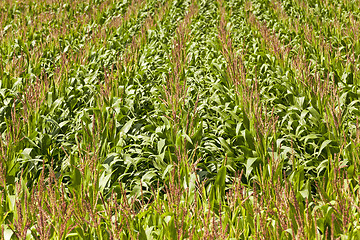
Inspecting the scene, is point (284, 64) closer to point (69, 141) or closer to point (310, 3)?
point (69, 141)

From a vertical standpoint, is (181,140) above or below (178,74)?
below

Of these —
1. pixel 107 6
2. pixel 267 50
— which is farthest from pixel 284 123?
pixel 107 6

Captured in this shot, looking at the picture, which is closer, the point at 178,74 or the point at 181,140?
the point at 181,140

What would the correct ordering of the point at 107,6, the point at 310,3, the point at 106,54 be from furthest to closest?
the point at 107,6, the point at 310,3, the point at 106,54

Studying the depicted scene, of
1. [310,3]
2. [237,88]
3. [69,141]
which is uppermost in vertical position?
[310,3]

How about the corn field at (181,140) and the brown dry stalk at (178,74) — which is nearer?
the corn field at (181,140)

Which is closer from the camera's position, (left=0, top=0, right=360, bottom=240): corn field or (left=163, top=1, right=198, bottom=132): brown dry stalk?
(left=0, top=0, right=360, bottom=240): corn field

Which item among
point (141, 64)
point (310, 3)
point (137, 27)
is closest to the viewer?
point (141, 64)

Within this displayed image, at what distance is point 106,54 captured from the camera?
21.2 ft

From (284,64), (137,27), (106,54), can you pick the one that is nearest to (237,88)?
(284,64)

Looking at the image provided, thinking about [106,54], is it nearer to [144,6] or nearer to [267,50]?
[267,50]

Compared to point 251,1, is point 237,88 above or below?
below

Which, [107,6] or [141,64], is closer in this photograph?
[141,64]

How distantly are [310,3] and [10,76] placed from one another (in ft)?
26.8
